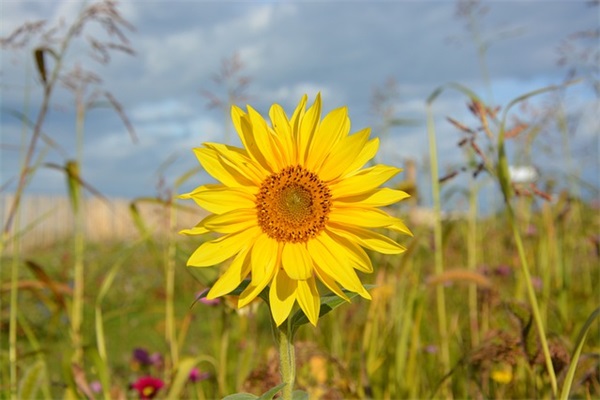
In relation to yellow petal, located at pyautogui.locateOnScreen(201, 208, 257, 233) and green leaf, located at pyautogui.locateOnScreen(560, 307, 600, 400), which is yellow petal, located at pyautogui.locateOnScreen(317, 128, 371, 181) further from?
green leaf, located at pyautogui.locateOnScreen(560, 307, 600, 400)

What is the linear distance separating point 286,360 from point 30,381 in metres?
1.10

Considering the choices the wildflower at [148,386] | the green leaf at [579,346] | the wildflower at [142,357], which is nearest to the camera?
the green leaf at [579,346]

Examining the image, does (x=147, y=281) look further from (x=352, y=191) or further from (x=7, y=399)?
(x=352, y=191)

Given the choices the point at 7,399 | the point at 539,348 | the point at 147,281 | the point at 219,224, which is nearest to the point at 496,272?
the point at 539,348

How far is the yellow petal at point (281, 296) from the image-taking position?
1.08m

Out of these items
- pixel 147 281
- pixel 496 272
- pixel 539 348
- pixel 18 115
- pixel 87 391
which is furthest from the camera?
pixel 147 281

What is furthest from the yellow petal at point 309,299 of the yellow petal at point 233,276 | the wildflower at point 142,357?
the wildflower at point 142,357

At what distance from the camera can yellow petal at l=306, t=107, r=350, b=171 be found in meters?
1.17

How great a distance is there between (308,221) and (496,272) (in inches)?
108

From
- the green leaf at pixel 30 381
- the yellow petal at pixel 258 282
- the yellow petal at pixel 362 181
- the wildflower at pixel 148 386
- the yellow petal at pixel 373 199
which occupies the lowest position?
the wildflower at pixel 148 386

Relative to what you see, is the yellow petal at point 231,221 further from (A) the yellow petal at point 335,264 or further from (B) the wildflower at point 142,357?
(B) the wildflower at point 142,357

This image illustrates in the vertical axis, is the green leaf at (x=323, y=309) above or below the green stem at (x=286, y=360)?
above

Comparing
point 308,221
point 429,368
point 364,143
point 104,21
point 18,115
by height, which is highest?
point 104,21

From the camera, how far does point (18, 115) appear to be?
228 centimetres
